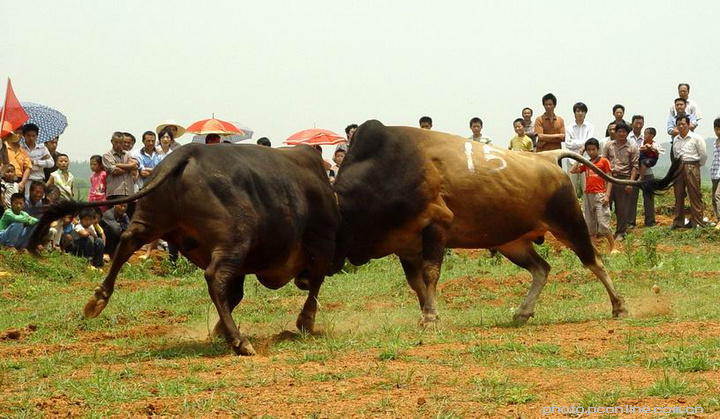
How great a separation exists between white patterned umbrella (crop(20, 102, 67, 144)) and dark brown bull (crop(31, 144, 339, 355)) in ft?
28.5

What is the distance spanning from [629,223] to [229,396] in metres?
14.6

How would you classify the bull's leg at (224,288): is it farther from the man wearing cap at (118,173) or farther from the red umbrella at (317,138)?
the red umbrella at (317,138)

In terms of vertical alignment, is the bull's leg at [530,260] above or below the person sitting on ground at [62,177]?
below

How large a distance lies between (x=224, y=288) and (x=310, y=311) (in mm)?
1637

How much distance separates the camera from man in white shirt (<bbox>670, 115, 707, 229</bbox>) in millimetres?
18422

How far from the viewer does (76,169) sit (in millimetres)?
82125

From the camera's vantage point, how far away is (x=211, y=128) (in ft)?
61.2

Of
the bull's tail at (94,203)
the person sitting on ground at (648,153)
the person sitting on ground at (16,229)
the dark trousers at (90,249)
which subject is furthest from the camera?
the person sitting on ground at (648,153)

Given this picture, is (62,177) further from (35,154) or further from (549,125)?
(549,125)

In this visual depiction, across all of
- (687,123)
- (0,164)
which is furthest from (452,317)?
(687,123)

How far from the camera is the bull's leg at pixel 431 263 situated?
9.96 meters

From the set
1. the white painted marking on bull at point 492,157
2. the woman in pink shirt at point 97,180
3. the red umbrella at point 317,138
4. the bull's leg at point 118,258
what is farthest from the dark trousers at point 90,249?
the bull's leg at point 118,258

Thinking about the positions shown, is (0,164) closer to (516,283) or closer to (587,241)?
(516,283)

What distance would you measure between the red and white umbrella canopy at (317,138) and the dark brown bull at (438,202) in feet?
32.6
